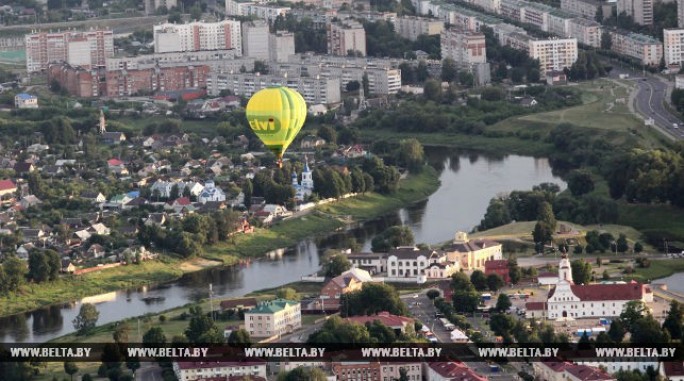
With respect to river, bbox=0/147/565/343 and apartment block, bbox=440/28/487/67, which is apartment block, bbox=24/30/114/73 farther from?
river, bbox=0/147/565/343

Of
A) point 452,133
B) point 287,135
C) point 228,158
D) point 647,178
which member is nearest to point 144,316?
point 287,135

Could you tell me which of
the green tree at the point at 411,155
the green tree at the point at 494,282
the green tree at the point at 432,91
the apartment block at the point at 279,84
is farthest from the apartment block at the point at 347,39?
the green tree at the point at 494,282

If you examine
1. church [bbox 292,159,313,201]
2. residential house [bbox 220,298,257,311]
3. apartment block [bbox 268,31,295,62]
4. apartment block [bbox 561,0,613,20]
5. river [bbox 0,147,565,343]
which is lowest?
river [bbox 0,147,565,343]

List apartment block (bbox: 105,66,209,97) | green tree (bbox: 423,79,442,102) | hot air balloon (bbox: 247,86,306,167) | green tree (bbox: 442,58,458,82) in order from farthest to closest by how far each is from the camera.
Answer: apartment block (bbox: 105,66,209,97)
green tree (bbox: 442,58,458,82)
green tree (bbox: 423,79,442,102)
hot air balloon (bbox: 247,86,306,167)

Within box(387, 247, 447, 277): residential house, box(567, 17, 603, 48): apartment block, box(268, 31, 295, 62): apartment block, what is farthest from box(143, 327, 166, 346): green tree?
box(268, 31, 295, 62): apartment block

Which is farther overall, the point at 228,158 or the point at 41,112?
the point at 41,112

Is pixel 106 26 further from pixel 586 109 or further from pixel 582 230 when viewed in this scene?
pixel 582 230
